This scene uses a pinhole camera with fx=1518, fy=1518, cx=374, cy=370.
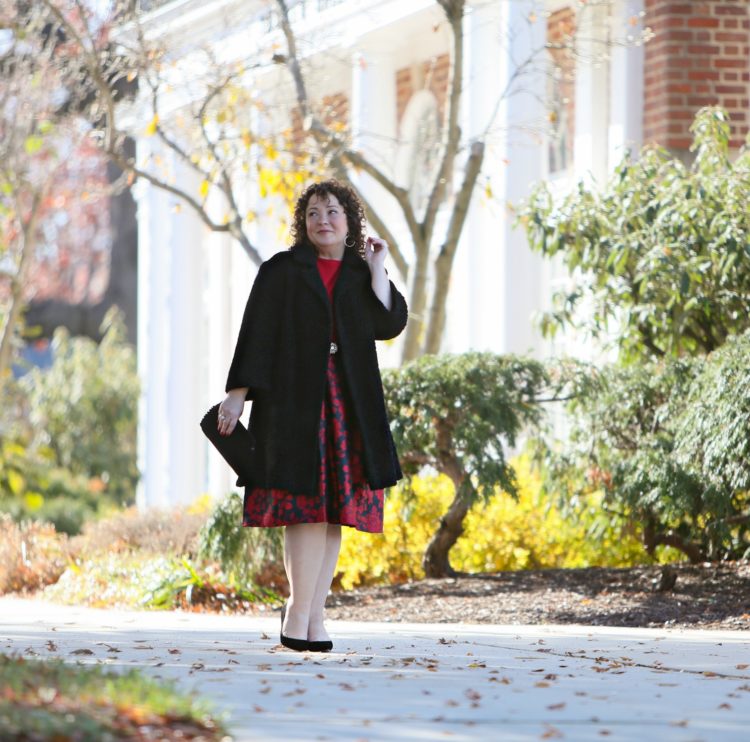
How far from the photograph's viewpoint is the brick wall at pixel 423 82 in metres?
13.6

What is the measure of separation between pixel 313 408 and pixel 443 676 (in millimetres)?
1115

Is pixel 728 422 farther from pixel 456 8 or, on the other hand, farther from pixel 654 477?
pixel 456 8

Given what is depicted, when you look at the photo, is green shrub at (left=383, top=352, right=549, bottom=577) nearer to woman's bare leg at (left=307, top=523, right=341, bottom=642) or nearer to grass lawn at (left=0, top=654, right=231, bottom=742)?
woman's bare leg at (left=307, top=523, right=341, bottom=642)

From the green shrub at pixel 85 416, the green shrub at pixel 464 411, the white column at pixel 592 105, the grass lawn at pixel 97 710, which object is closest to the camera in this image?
the grass lawn at pixel 97 710

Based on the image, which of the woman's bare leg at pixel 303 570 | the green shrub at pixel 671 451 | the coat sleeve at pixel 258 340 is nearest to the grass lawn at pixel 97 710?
the woman's bare leg at pixel 303 570

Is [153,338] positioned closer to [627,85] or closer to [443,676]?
[627,85]

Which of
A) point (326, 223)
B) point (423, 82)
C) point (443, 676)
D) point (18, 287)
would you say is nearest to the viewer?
point (443, 676)

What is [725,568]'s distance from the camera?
7.97 m

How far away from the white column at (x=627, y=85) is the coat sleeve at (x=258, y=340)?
18.0 feet

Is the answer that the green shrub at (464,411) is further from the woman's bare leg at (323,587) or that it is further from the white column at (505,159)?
the woman's bare leg at (323,587)

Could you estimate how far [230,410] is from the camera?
532 cm

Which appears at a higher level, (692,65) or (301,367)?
(692,65)

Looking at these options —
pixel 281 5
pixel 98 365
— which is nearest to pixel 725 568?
pixel 281 5

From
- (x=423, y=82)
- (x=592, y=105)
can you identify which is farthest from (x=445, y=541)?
(x=423, y=82)
